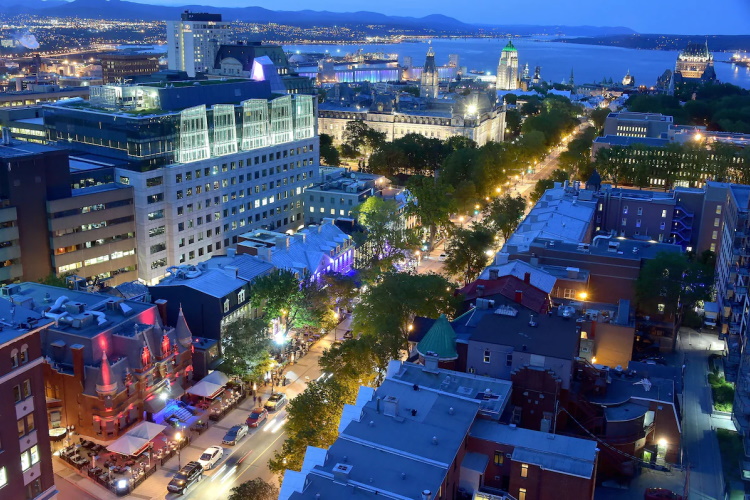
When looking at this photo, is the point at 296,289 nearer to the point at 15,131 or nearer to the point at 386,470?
the point at 386,470

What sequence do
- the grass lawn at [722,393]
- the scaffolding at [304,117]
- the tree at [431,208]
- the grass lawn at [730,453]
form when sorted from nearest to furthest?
the grass lawn at [730,453] < the grass lawn at [722,393] < the tree at [431,208] < the scaffolding at [304,117]

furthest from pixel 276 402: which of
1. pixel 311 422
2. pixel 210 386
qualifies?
pixel 311 422

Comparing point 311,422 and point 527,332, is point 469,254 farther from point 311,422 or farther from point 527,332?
point 311,422

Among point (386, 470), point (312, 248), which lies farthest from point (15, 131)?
point (386, 470)

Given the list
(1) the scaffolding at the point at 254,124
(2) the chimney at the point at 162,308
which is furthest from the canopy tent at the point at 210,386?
(1) the scaffolding at the point at 254,124

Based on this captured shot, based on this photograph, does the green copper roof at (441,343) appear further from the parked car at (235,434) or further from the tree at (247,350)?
the tree at (247,350)

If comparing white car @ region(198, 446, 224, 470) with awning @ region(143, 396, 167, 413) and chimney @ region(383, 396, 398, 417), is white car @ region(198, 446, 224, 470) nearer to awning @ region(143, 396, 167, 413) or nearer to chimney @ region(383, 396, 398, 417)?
awning @ region(143, 396, 167, 413)
